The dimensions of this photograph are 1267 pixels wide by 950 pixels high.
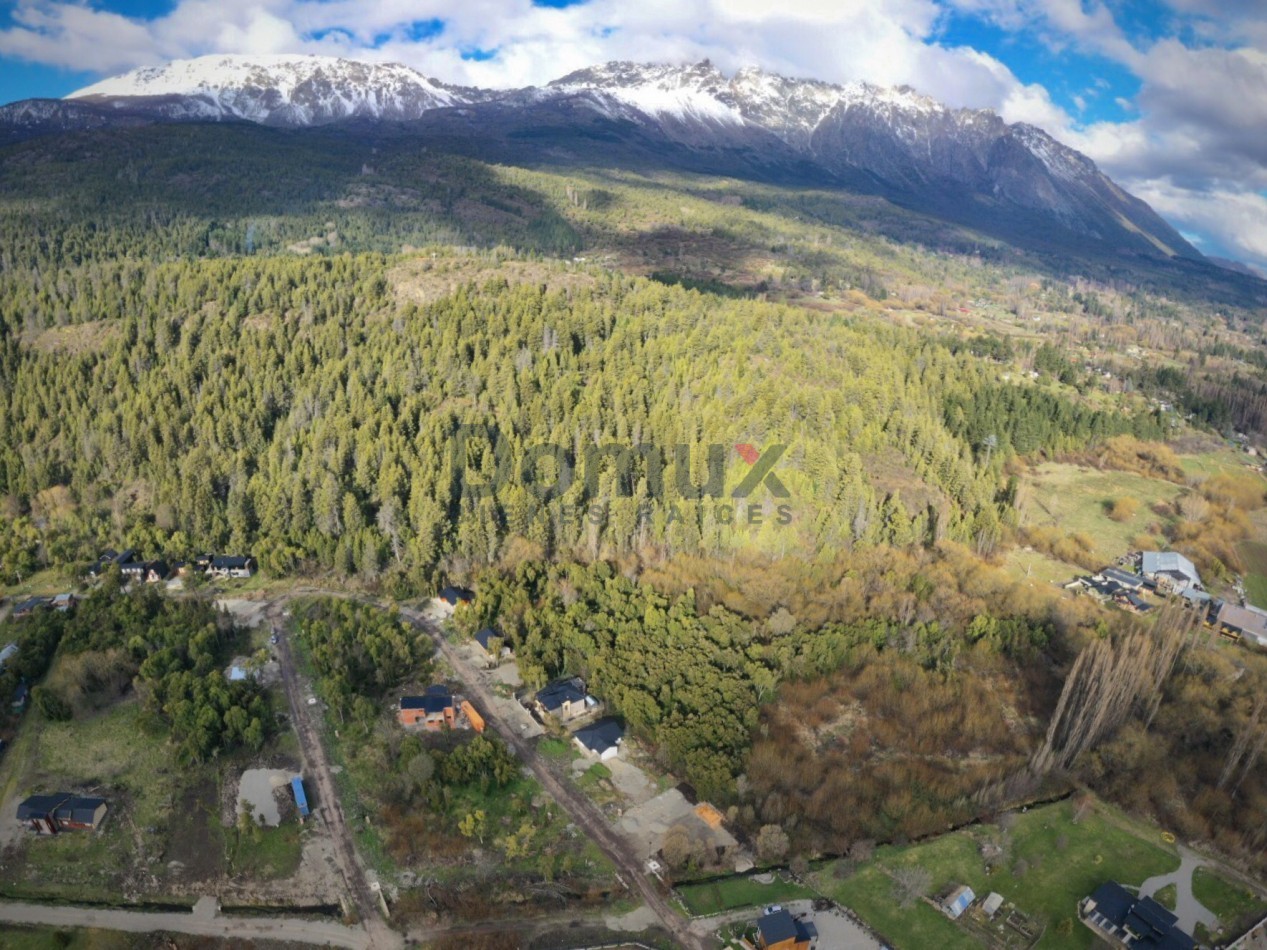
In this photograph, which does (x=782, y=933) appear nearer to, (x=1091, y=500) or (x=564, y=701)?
(x=564, y=701)

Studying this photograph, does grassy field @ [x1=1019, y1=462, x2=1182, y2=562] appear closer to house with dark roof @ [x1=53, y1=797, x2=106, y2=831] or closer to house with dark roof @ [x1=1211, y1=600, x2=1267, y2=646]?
house with dark roof @ [x1=1211, y1=600, x2=1267, y2=646]

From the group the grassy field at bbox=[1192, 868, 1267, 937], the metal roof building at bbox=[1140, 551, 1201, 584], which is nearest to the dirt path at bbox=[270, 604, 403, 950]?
the grassy field at bbox=[1192, 868, 1267, 937]

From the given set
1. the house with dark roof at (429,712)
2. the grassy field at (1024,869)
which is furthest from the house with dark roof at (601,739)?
the grassy field at (1024,869)

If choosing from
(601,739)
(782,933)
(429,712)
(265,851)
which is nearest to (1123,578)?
(601,739)

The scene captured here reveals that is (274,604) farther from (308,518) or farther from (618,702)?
(618,702)

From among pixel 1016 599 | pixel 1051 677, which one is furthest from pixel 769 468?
pixel 1051 677

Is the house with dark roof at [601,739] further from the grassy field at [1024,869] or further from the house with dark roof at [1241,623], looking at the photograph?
the house with dark roof at [1241,623]
